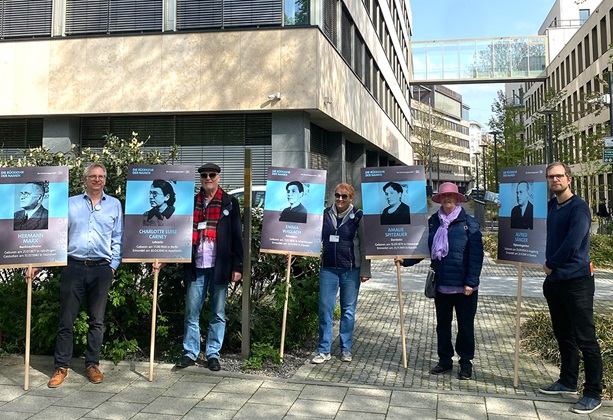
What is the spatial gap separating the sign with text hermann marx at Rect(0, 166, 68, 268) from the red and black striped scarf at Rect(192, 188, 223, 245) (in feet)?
3.99

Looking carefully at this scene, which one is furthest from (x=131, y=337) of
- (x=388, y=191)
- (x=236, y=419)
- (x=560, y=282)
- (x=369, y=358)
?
(x=560, y=282)

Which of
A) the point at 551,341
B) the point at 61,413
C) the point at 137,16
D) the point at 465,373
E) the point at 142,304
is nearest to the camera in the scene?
the point at 61,413

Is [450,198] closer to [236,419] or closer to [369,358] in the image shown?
[369,358]

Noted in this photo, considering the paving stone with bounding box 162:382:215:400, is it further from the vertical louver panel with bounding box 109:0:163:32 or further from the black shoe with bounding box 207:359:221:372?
the vertical louver panel with bounding box 109:0:163:32

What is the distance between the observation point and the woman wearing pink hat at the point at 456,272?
5242mm

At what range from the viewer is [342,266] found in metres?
5.71

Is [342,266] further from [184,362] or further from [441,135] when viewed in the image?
[441,135]

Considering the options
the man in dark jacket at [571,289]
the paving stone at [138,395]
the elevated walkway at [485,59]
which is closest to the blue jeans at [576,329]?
the man in dark jacket at [571,289]

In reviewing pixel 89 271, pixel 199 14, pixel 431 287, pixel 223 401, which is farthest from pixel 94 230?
pixel 199 14

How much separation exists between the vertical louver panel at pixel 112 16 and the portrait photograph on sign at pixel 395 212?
13349mm

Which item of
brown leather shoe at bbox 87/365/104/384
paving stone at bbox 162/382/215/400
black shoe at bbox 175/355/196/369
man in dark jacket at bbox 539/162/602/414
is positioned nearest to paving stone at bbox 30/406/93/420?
brown leather shoe at bbox 87/365/104/384

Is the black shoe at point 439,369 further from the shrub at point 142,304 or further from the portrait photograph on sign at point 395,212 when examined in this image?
the shrub at point 142,304

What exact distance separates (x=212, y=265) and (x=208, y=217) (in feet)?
1.62

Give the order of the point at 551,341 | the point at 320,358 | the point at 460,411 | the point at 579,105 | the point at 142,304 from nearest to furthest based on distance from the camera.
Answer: the point at 460,411 < the point at 142,304 < the point at 320,358 < the point at 551,341 < the point at 579,105
